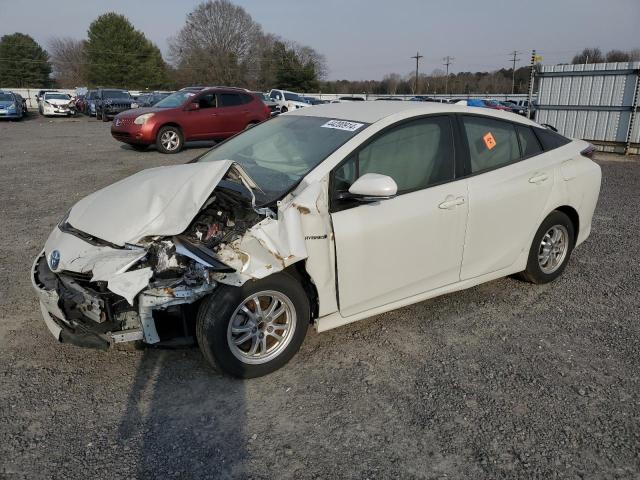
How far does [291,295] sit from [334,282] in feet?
0.97

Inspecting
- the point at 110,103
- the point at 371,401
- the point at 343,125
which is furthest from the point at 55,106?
the point at 371,401

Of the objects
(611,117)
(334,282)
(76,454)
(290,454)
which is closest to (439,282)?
(334,282)

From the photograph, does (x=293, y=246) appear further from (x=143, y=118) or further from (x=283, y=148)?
(x=143, y=118)

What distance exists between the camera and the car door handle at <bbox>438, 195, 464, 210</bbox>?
3.51m

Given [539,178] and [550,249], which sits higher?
[539,178]

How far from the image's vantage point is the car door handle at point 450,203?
351 cm

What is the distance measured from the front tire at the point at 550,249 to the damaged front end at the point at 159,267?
7.59ft

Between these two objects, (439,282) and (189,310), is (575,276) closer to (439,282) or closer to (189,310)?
(439,282)

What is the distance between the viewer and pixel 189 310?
9.71ft

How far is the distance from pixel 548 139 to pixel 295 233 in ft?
8.92

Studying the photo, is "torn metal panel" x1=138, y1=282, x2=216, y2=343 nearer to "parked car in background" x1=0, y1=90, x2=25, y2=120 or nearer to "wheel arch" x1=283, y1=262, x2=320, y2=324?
"wheel arch" x1=283, y1=262, x2=320, y2=324

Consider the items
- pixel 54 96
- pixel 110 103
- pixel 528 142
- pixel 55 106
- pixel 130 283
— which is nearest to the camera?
pixel 130 283

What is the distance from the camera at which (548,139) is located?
4.38 meters

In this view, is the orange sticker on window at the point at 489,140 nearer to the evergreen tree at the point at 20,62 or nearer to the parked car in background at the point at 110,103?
the parked car in background at the point at 110,103
